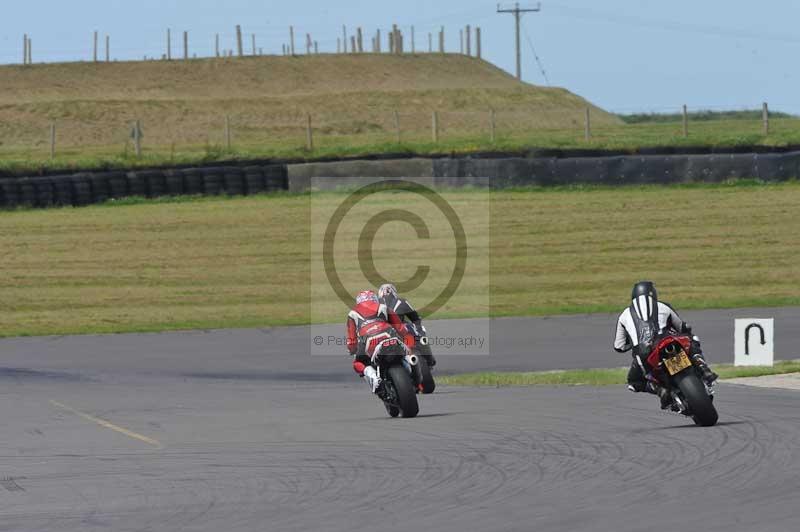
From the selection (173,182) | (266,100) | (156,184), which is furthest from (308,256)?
(266,100)

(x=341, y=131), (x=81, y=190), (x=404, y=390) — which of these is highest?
(x=341, y=131)

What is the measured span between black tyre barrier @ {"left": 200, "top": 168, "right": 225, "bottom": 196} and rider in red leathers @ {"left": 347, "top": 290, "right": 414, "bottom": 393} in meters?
27.1

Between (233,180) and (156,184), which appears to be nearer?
(156,184)

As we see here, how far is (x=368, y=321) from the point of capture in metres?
15.4

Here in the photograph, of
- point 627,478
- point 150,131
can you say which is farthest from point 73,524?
point 150,131

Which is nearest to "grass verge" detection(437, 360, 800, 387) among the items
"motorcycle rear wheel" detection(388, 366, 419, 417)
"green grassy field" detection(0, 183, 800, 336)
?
"motorcycle rear wheel" detection(388, 366, 419, 417)

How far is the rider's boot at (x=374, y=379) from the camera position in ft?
50.0

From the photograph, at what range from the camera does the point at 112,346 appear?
1008 inches

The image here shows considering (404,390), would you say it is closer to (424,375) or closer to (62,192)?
(424,375)

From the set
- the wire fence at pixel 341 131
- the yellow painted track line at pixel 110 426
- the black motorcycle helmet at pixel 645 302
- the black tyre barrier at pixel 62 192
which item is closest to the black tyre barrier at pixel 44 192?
the black tyre barrier at pixel 62 192

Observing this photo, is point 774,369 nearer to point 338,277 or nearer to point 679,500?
point 679,500

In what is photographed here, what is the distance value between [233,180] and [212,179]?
617mm

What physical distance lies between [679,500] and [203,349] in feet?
51.9

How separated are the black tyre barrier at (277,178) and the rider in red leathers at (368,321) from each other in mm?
26926
